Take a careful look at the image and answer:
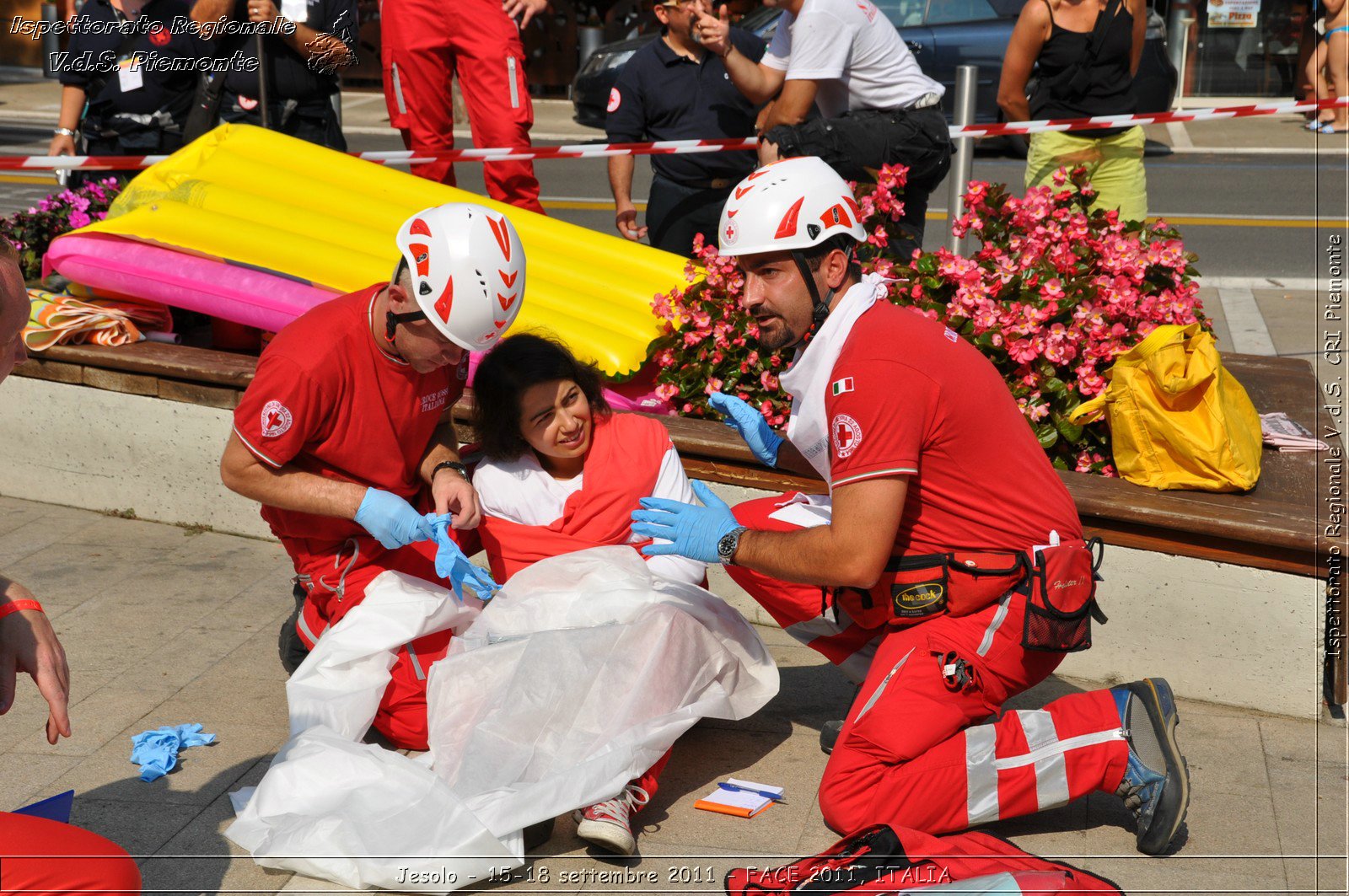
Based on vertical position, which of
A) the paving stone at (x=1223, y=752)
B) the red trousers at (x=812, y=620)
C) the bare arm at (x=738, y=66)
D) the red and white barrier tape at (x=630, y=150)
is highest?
the bare arm at (x=738, y=66)

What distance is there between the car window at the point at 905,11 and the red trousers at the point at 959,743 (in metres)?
11.6

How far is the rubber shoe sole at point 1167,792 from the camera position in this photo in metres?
3.12

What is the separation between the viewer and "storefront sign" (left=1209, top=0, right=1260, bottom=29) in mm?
18234

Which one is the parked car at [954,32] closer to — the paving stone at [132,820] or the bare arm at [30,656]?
the paving stone at [132,820]

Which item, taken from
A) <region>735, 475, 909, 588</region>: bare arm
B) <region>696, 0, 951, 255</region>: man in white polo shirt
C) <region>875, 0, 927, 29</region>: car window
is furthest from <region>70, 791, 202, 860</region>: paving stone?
<region>875, 0, 927, 29</region>: car window

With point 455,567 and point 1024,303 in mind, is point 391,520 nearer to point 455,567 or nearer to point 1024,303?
point 455,567

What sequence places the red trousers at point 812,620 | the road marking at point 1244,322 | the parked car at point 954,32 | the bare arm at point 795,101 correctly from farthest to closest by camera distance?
the parked car at point 954,32
the road marking at point 1244,322
the bare arm at point 795,101
the red trousers at point 812,620

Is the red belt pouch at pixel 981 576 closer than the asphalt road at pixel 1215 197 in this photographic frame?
Yes

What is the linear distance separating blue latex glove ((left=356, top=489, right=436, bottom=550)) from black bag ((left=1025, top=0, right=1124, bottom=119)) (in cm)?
395

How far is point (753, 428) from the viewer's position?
404 centimetres

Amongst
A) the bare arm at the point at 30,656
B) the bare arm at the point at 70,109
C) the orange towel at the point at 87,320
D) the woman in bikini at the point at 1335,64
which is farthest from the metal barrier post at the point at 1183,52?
the bare arm at the point at 30,656

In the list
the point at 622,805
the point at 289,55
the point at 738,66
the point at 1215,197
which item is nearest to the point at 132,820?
the point at 622,805

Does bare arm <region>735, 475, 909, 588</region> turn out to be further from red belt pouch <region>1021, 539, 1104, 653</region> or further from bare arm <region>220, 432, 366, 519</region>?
bare arm <region>220, 432, 366, 519</region>

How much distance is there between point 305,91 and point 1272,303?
230 inches
